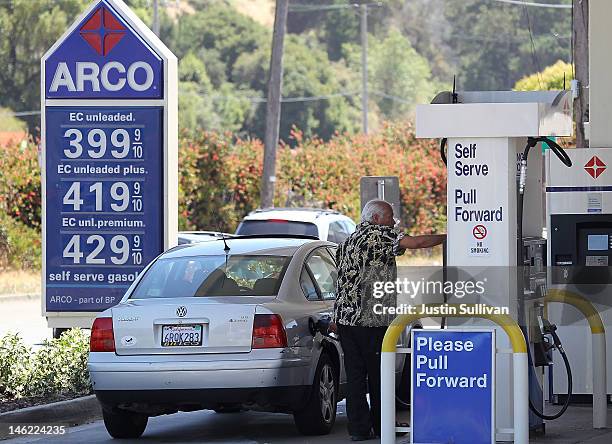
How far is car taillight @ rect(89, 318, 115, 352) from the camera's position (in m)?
10.3

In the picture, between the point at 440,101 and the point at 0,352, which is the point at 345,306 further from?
the point at 0,352

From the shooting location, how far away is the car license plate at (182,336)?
1012cm

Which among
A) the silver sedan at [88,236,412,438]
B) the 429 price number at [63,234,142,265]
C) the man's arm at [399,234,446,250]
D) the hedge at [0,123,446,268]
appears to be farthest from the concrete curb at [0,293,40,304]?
the man's arm at [399,234,446,250]

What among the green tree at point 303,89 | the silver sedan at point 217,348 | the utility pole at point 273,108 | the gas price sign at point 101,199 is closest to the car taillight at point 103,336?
the silver sedan at point 217,348

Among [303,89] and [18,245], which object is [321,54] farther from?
[18,245]

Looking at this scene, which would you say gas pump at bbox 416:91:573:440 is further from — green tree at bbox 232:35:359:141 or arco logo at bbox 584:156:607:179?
green tree at bbox 232:35:359:141

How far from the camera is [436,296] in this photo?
986cm

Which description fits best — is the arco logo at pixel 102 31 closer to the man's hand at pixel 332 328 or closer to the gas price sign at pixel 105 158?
the gas price sign at pixel 105 158

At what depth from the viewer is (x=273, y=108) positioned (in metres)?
33.2

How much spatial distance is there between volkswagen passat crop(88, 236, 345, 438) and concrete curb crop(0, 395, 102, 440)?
2.91ft

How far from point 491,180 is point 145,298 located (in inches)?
117

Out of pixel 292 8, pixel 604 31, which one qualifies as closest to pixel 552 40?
pixel 292 8

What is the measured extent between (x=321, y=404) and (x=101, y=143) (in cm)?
443

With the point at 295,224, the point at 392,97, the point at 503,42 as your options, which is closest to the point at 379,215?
the point at 295,224
